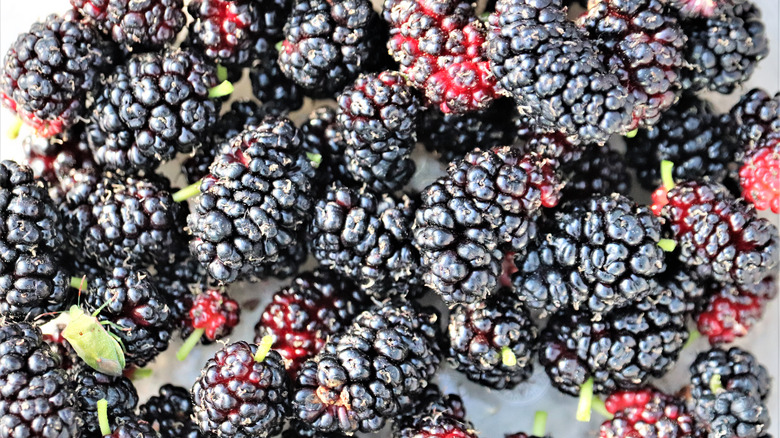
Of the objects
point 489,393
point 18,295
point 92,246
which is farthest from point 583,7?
point 18,295

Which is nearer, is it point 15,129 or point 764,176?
point 764,176

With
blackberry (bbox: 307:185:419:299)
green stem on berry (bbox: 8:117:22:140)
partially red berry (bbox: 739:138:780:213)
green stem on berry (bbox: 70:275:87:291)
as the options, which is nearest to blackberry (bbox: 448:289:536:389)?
blackberry (bbox: 307:185:419:299)

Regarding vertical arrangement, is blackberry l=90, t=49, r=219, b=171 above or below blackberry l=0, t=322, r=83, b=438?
above

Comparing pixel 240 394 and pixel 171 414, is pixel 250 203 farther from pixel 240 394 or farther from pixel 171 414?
pixel 171 414

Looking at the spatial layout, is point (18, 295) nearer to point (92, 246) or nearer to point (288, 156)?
point (92, 246)

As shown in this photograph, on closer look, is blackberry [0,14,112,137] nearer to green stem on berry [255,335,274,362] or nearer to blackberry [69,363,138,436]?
blackberry [69,363,138,436]

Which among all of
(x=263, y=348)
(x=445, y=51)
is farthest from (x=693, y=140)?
(x=263, y=348)
